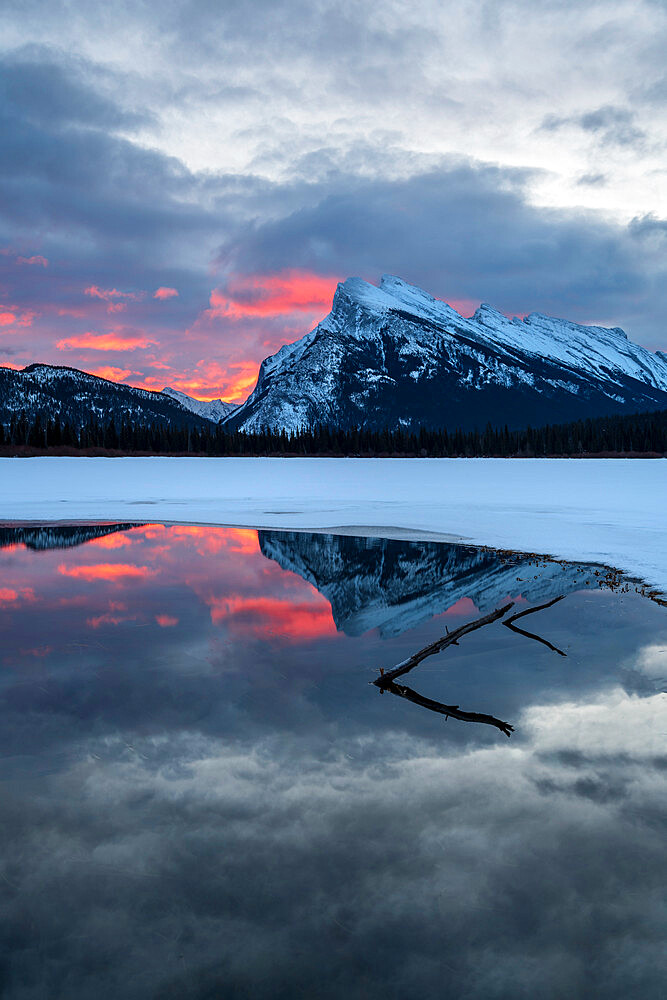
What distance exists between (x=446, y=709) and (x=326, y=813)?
3755 mm

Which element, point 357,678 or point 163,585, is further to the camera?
point 163,585

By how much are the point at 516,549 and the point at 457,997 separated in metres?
24.3

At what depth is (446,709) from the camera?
1124cm

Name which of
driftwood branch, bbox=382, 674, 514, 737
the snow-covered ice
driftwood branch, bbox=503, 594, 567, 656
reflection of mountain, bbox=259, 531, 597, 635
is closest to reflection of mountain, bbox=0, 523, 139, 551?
the snow-covered ice

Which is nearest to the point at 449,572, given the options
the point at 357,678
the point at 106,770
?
the point at 357,678

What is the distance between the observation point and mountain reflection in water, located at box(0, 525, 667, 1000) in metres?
5.79

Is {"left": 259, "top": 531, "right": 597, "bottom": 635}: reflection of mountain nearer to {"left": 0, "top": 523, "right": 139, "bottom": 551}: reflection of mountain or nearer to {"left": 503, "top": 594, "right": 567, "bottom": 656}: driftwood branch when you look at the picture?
{"left": 503, "top": 594, "right": 567, "bottom": 656}: driftwood branch

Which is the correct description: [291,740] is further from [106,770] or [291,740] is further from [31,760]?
[31,760]

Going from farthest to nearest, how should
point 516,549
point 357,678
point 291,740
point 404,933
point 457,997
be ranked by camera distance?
point 516,549, point 357,678, point 291,740, point 404,933, point 457,997

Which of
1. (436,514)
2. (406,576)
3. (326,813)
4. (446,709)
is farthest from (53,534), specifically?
(326,813)

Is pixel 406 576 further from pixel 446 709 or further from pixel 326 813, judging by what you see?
pixel 326 813

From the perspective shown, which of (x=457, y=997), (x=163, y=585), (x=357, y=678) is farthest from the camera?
(x=163, y=585)

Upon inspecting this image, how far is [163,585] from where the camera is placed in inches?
875

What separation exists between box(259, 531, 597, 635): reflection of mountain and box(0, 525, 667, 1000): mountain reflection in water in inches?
70.2
